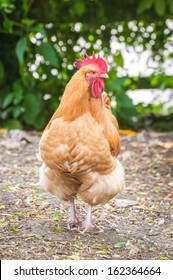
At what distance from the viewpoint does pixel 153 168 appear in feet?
19.7

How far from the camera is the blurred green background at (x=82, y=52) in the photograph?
7676mm

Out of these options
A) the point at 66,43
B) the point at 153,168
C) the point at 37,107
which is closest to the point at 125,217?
the point at 153,168

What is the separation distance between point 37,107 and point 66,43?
1.25 metres

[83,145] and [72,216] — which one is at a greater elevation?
[83,145]

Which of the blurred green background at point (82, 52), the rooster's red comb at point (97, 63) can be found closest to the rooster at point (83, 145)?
the rooster's red comb at point (97, 63)

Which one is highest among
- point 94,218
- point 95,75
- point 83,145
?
point 95,75

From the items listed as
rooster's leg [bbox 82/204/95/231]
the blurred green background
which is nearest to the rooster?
rooster's leg [bbox 82/204/95/231]

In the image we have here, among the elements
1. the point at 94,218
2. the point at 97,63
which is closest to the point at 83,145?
the point at 97,63

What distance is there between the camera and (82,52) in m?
8.38

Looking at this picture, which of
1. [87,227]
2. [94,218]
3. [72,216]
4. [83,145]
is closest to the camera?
[83,145]

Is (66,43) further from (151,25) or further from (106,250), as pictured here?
(106,250)

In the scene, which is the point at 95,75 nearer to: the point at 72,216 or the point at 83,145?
the point at 83,145

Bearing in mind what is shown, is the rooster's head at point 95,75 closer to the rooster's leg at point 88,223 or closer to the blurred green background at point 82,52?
the rooster's leg at point 88,223

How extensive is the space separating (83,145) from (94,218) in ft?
2.96
